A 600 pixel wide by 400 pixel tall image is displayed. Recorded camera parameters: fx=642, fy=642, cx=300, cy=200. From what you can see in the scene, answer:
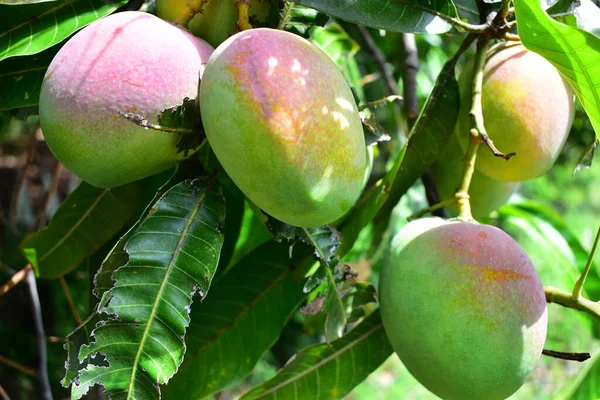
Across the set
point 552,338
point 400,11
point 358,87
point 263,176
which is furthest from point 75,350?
point 552,338

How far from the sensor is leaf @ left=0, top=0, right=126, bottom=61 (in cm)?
99

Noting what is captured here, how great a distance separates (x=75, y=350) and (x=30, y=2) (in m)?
0.51

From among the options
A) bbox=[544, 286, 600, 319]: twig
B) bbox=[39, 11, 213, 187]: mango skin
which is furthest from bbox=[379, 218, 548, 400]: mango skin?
bbox=[39, 11, 213, 187]: mango skin

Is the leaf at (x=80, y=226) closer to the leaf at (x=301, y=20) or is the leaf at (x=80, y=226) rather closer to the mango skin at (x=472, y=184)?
the leaf at (x=301, y=20)

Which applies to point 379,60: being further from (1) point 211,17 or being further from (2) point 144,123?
(2) point 144,123

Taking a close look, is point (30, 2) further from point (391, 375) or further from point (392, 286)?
point (391, 375)

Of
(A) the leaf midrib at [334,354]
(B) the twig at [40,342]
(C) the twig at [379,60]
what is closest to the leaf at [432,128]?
(A) the leaf midrib at [334,354]

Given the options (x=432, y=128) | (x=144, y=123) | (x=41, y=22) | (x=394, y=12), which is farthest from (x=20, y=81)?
(x=432, y=128)

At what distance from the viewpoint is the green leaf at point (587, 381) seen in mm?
1127

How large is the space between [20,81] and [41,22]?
113 millimetres

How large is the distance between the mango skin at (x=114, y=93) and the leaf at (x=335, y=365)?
1.57ft

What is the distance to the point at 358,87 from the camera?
6.08ft

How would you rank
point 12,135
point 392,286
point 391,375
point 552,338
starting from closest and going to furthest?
point 392,286 → point 12,135 → point 552,338 → point 391,375

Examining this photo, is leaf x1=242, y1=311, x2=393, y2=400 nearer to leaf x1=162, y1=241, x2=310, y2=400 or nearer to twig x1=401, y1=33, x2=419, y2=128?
leaf x1=162, y1=241, x2=310, y2=400
